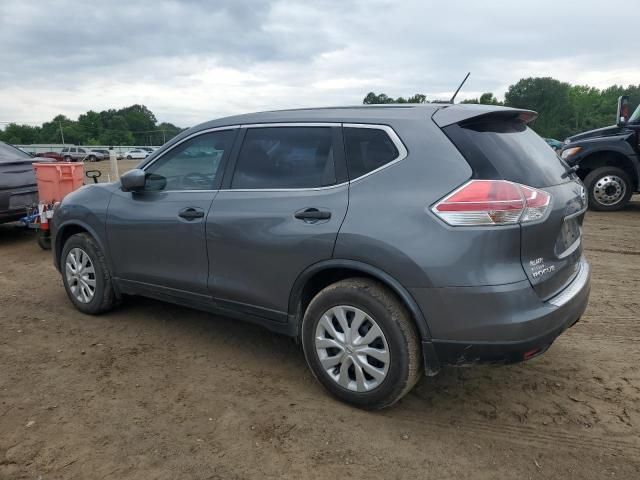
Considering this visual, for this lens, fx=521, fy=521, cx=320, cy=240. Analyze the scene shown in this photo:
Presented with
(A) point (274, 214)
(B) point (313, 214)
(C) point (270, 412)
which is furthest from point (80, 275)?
(B) point (313, 214)

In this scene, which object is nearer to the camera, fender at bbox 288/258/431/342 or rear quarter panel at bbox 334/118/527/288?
rear quarter panel at bbox 334/118/527/288

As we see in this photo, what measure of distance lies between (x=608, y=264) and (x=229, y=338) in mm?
4587

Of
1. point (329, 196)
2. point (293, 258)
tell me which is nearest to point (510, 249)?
point (329, 196)

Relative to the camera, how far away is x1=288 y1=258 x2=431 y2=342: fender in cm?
272

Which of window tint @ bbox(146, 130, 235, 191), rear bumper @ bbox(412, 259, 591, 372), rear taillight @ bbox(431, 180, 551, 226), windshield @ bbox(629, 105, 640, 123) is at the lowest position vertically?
rear bumper @ bbox(412, 259, 591, 372)

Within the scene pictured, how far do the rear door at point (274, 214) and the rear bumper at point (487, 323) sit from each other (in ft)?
2.32

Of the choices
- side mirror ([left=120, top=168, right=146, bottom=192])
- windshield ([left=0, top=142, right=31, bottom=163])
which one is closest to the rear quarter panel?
side mirror ([left=120, top=168, right=146, bottom=192])

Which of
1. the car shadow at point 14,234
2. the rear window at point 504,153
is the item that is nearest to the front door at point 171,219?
the rear window at point 504,153

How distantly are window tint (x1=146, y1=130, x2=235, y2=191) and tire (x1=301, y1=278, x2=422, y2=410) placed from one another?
1302mm

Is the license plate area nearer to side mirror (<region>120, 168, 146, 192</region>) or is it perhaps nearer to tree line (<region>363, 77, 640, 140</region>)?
side mirror (<region>120, 168, 146, 192</region>)

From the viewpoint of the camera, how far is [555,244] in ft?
9.23

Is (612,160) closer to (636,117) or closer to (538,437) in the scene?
(636,117)

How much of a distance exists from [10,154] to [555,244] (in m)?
8.66

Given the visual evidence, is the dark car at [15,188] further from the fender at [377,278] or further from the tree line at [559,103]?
the tree line at [559,103]
